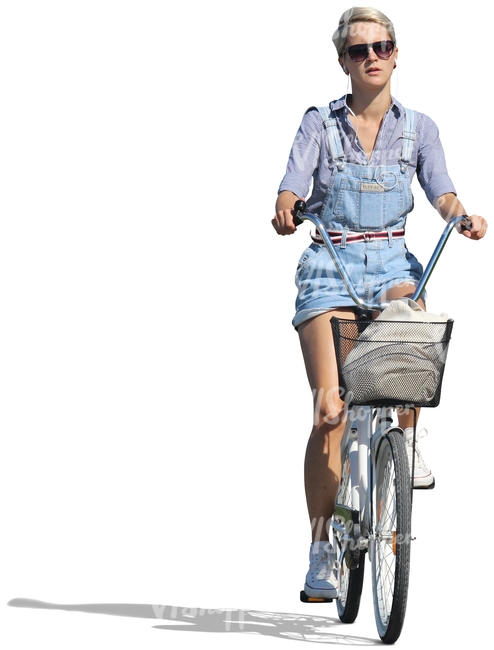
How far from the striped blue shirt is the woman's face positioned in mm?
201

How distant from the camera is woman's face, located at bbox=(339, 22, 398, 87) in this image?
25.0ft

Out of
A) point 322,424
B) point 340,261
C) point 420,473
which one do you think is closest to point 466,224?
point 340,261

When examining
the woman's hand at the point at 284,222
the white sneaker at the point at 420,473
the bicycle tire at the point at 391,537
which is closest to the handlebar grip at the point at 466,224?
the woman's hand at the point at 284,222

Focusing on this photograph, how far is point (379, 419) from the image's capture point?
7324mm

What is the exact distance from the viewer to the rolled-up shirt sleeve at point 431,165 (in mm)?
7734

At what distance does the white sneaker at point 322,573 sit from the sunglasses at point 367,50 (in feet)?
7.88

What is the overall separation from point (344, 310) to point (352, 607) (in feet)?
4.74

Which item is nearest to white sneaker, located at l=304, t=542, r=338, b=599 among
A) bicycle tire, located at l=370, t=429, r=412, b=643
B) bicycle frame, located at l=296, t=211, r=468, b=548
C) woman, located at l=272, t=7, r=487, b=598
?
woman, located at l=272, t=7, r=487, b=598

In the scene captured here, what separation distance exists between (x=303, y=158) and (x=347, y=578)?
2.08m

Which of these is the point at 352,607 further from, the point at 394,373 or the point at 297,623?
the point at 394,373

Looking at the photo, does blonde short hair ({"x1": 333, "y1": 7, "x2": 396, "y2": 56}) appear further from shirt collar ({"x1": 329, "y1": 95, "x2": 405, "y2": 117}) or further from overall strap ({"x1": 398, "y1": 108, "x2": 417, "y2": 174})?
overall strap ({"x1": 398, "y1": 108, "x2": 417, "y2": 174})

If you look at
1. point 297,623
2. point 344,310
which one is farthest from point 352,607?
point 344,310

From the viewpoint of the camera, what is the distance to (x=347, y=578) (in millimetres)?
7648

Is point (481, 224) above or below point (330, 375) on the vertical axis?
above
